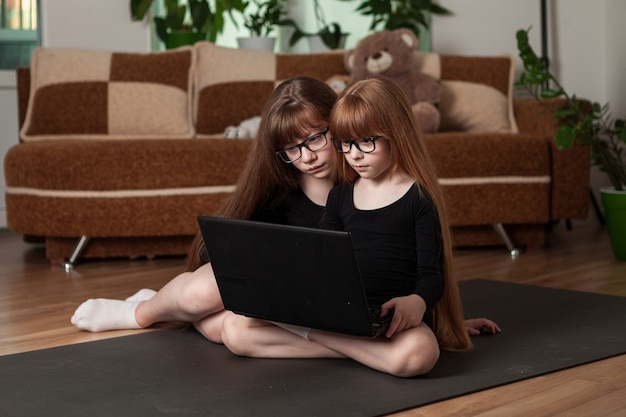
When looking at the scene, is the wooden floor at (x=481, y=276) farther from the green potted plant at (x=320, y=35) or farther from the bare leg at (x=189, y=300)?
the green potted plant at (x=320, y=35)

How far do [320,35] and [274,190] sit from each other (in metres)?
2.14

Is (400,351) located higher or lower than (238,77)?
lower

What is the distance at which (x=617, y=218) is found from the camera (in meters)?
2.70

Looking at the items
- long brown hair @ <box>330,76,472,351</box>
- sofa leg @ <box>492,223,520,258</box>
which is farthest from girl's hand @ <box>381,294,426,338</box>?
sofa leg @ <box>492,223,520,258</box>

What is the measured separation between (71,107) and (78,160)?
43 cm

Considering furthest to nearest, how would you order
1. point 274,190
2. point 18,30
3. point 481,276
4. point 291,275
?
point 18,30
point 481,276
point 274,190
point 291,275

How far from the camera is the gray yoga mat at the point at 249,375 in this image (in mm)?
1287

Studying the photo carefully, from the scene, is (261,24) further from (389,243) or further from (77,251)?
(389,243)

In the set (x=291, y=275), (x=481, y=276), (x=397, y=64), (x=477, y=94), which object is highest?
(x=397, y=64)

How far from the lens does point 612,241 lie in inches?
108

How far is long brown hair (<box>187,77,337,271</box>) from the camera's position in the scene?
1611 mm

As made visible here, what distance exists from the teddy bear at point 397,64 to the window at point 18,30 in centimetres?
147

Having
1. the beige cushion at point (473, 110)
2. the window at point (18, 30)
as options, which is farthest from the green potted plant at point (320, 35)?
the window at point (18, 30)

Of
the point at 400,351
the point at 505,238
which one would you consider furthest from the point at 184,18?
Result: the point at 400,351
